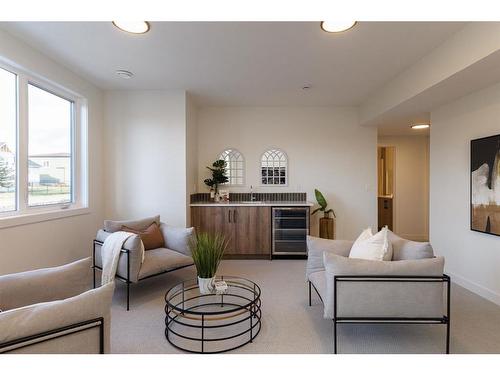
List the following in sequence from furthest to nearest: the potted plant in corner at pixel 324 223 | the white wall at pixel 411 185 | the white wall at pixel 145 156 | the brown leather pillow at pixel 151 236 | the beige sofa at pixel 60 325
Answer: the white wall at pixel 411 185 → the potted plant in corner at pixel 324 223 → the white wall at pixel 145 156 → the brown leather pillow at pixel 151 236 → the beige sofa at pixel 60 325

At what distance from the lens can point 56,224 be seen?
300 centimetres

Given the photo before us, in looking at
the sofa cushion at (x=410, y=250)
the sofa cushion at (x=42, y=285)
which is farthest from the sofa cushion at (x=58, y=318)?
the sofa cushion at (x=410, y=250)

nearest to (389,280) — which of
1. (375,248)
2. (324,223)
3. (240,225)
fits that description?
(375,248)

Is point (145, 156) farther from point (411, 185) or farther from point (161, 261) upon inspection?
point (411, 185)

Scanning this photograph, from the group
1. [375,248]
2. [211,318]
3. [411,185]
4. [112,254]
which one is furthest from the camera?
[411,185]

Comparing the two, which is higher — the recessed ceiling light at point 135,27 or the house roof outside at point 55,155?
the recessed ceiling light at point 135,27

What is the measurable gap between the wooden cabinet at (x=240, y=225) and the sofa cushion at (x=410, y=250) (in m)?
2.18

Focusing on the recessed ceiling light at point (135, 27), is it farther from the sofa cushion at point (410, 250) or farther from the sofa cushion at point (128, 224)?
the sofa cushion at point (410, 250)

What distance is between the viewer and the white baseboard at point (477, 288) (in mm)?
2668

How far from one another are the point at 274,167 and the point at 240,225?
1.24 meters

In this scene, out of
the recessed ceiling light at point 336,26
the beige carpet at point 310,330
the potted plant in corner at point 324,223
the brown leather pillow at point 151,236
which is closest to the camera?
the beige carpet at point 310,330

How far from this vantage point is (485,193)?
8.98 feet

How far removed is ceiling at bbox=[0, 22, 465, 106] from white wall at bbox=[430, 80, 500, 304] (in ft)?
2.76

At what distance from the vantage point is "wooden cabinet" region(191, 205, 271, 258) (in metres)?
4.18
